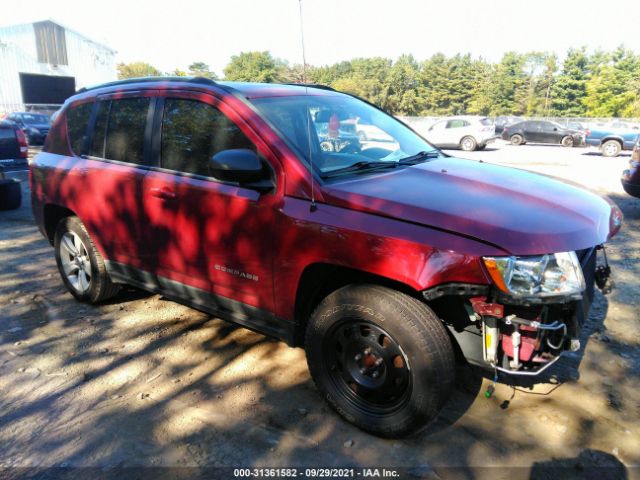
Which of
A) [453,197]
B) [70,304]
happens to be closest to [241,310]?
[453,197]

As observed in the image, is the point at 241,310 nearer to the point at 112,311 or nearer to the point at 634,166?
the point at 112,311

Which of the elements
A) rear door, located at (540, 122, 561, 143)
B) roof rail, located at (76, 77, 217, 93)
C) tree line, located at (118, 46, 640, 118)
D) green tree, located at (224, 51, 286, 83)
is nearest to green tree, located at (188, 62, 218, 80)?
roof rail, located at (76, 77, 217, 93)

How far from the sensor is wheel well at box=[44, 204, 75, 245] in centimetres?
452

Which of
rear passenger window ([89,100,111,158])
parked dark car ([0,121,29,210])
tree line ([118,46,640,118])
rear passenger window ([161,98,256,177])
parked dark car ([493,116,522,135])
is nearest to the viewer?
rear passenger window ([161,98,256,177])

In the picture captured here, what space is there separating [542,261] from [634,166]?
22.7 ft

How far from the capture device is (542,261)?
2.29 meters

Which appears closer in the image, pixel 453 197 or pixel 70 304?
pixel 453 197

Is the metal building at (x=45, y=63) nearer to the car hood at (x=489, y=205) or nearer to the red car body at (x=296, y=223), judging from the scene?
the red car body at (x=296, y=223)

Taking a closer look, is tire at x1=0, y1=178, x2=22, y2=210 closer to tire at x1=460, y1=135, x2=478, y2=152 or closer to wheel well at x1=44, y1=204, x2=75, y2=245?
wheel well at x1=44, y1=204, x2=75, y2=245

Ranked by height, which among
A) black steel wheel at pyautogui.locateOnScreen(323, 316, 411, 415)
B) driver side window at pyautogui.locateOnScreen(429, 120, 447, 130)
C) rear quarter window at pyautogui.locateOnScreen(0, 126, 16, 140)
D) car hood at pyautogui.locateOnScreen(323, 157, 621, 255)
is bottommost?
black steel wheel at pyautogui.locateOnScreen(323, 316, 411, 415)

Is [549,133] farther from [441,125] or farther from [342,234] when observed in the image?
[342,234]

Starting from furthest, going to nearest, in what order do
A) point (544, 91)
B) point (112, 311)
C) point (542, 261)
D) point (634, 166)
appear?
1. point (544, 91)
2. point (634, 166)
3. point (112, 311)
4. point (542, 261)

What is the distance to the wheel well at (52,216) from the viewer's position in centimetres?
452

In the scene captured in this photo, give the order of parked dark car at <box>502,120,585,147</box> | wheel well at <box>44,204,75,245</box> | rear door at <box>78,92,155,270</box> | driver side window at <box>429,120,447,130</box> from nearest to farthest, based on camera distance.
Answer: rear door at <box>78,92,155,270</box>, wheel well at <box>44,204,75,245</box>, driver side window at <box>429,120,447,130</box>, parked dark car at <box>502,120,585,147</box>
